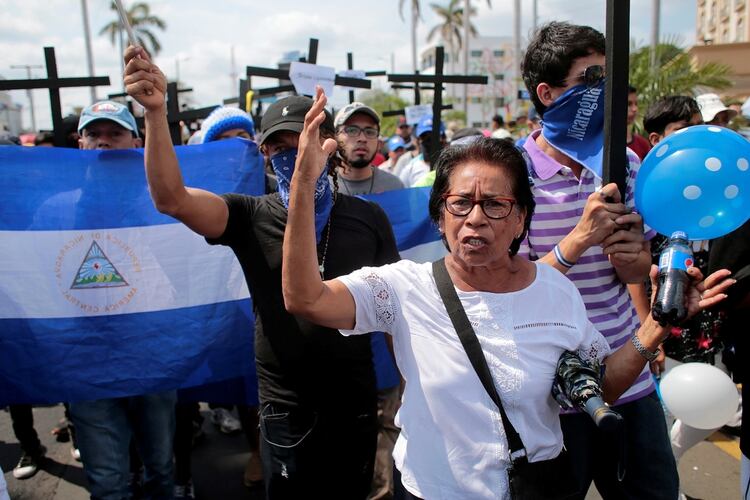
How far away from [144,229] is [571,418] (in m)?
2.30

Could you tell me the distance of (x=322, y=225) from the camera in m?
2.42

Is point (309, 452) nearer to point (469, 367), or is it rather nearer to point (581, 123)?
point (469, 367)

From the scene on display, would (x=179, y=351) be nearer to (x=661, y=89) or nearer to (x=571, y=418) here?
(x=571, y=418)

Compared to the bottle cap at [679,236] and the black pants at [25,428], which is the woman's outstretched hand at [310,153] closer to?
the bottle cap at [679,236]

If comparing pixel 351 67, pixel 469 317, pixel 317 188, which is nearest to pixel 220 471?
pixel 317 188

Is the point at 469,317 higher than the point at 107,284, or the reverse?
the point at 469,317

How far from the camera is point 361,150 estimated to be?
4301 millimetres

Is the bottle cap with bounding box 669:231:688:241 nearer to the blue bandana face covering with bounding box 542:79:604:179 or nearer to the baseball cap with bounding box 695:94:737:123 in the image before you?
the blue bandana face covering with bounding box 542:79:604:179

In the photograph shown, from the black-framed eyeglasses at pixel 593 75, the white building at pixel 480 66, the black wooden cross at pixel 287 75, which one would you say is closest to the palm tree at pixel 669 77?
the black wooden cross at pixel 287 75

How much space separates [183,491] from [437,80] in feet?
11.6

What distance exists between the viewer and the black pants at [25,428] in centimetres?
434

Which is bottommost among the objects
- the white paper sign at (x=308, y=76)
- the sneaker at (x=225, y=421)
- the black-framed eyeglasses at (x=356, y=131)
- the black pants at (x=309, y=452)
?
the sneaker at (x=225, y=421)

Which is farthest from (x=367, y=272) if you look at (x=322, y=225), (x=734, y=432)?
(x=734, y=432)

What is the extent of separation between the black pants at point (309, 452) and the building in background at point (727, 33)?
2572 cm
